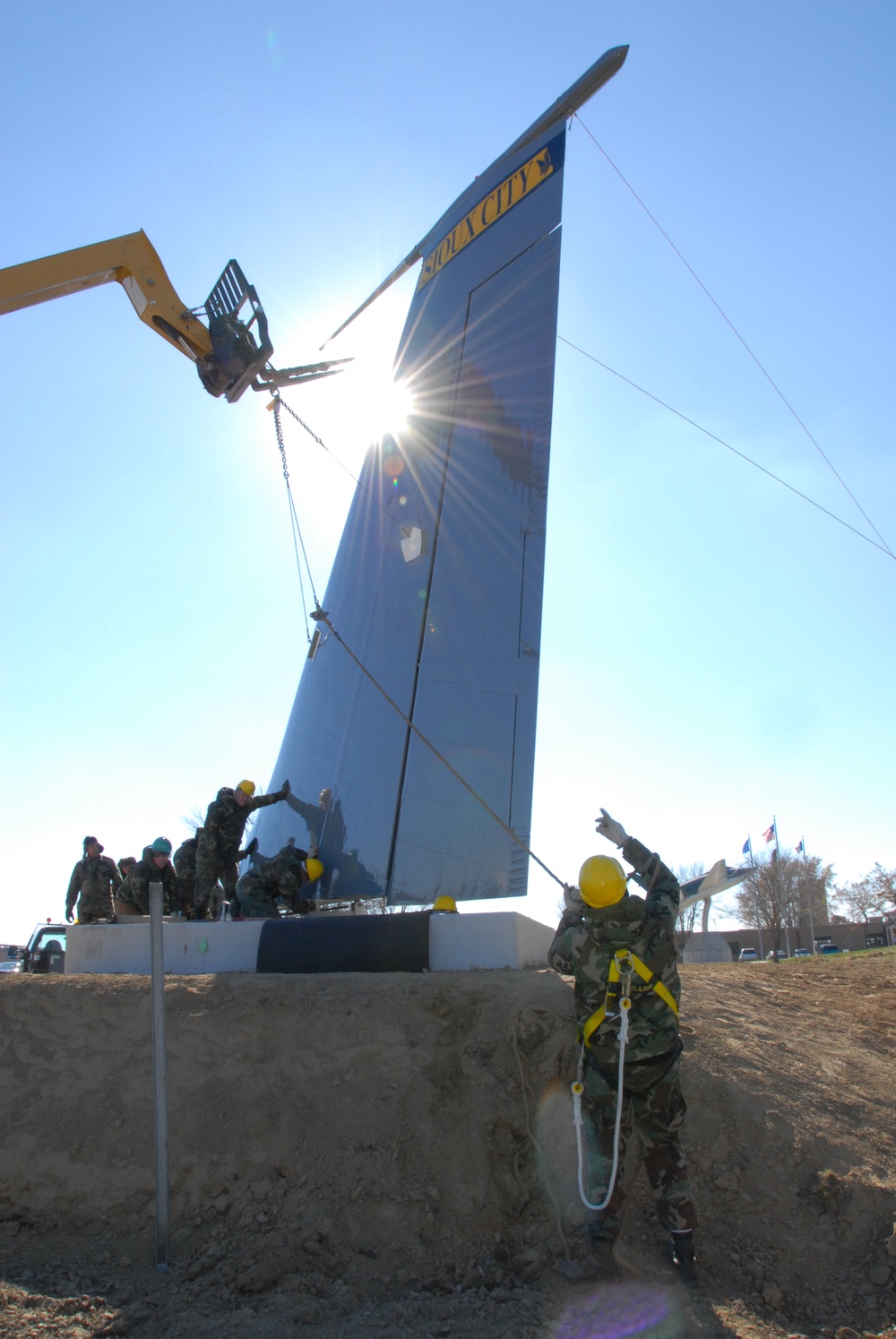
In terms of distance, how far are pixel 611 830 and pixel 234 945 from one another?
2.57 meters

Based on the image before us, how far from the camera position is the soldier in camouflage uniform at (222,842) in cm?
652

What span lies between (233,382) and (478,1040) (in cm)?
546

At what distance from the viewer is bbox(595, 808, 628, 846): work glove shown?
13.3 feet

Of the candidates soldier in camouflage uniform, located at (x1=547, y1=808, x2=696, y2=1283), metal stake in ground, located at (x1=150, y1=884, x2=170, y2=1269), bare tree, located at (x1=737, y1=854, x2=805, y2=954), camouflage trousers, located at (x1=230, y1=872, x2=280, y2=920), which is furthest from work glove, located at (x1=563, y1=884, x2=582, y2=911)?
bare tree, located at (x1=737, y1=854, x2=805, y2=954)

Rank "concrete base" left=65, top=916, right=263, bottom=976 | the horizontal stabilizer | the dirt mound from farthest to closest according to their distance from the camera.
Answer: the horizontal stabilizer < "concrete base" left=65, top=916, right=263, bottom=976 < the dirt mound

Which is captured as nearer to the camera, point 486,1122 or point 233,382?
point 486,1122

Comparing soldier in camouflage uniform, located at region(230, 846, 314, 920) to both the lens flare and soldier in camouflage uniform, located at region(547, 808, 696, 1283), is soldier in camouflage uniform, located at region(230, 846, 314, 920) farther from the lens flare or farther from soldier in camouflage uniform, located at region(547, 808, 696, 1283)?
the lens flare

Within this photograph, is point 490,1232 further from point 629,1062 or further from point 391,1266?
point 629,1062

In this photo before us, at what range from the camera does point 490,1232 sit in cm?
333

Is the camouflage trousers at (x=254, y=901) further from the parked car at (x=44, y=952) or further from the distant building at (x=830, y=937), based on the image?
the distant building at (x=830, y=937)

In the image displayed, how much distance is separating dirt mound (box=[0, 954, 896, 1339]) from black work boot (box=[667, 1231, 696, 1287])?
2.5 inches

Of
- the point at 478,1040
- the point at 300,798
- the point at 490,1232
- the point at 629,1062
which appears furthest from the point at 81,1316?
the point at 300,798

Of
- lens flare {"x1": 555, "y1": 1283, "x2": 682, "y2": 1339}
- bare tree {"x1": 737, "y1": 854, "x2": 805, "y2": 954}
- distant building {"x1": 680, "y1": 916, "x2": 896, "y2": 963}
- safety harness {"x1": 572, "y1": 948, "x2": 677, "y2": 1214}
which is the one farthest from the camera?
bare tree {"x1": 737, "y1": 854, "x2": 805, "y2": 954}

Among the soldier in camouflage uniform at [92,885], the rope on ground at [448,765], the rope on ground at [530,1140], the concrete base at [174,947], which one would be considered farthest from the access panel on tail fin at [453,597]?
the soldier in camouflage uniform at [92,885]
